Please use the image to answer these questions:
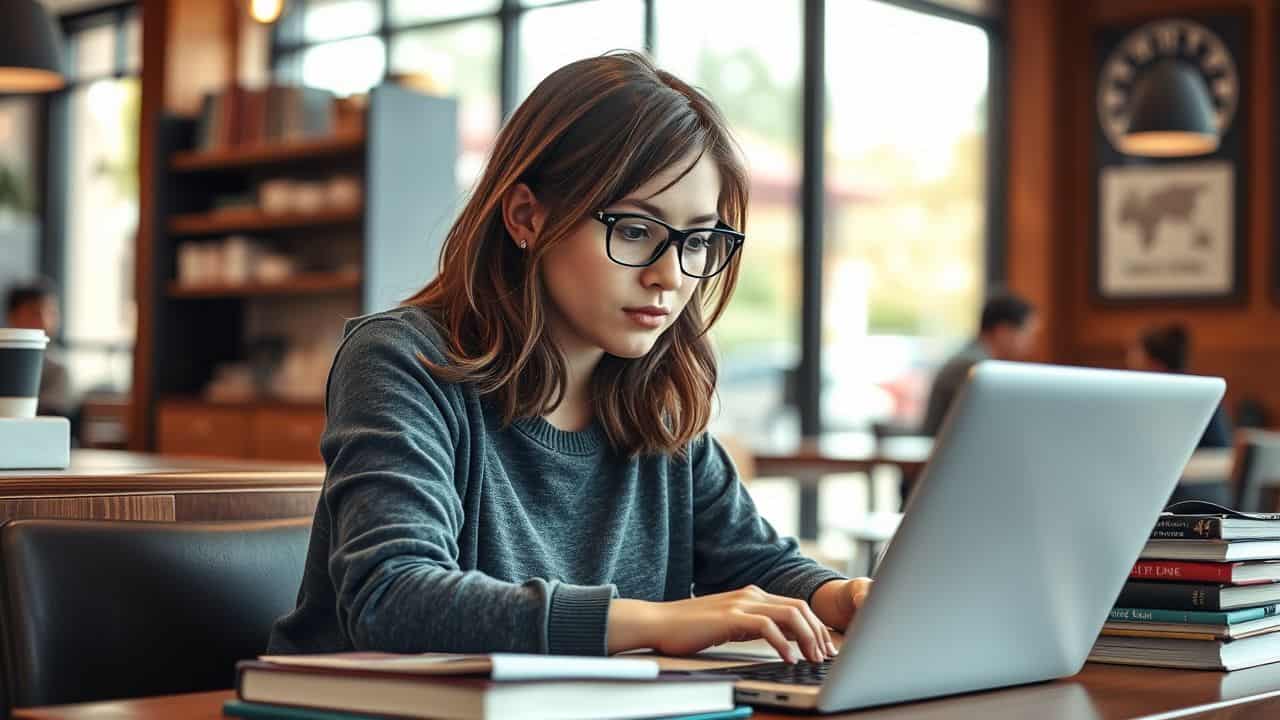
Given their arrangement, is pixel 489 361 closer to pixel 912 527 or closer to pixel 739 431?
pixel 912 527

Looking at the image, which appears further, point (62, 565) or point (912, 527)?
point (62, 565)

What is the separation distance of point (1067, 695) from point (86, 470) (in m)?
1.22

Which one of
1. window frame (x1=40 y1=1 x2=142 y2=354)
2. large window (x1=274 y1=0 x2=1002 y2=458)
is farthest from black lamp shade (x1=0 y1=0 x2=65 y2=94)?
window frame (x1=40 y1=1 x2=142 y2=354)

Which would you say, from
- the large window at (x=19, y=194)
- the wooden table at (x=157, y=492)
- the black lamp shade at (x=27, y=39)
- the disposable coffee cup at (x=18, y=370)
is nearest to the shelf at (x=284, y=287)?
the black lamp shade at (x=27, y=39)

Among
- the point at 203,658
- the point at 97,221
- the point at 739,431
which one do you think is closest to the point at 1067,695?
the point at 203,658

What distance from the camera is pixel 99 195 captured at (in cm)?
1024

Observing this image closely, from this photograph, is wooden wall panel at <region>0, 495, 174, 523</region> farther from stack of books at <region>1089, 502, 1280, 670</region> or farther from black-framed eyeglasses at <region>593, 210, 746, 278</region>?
stack of books at <region>1089, 502, 1280, 670</region>

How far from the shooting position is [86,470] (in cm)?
190

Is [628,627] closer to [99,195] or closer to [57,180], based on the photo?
[99,195]

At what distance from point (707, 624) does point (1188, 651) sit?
0.47 metres

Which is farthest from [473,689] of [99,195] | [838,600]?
[99,195]

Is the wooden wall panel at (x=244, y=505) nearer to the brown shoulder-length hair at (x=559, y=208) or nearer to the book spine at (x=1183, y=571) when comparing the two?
the brown shoulder-length hair at (x=559, y=208)

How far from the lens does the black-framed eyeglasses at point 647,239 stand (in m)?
1.38

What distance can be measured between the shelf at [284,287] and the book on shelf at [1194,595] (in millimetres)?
5426
